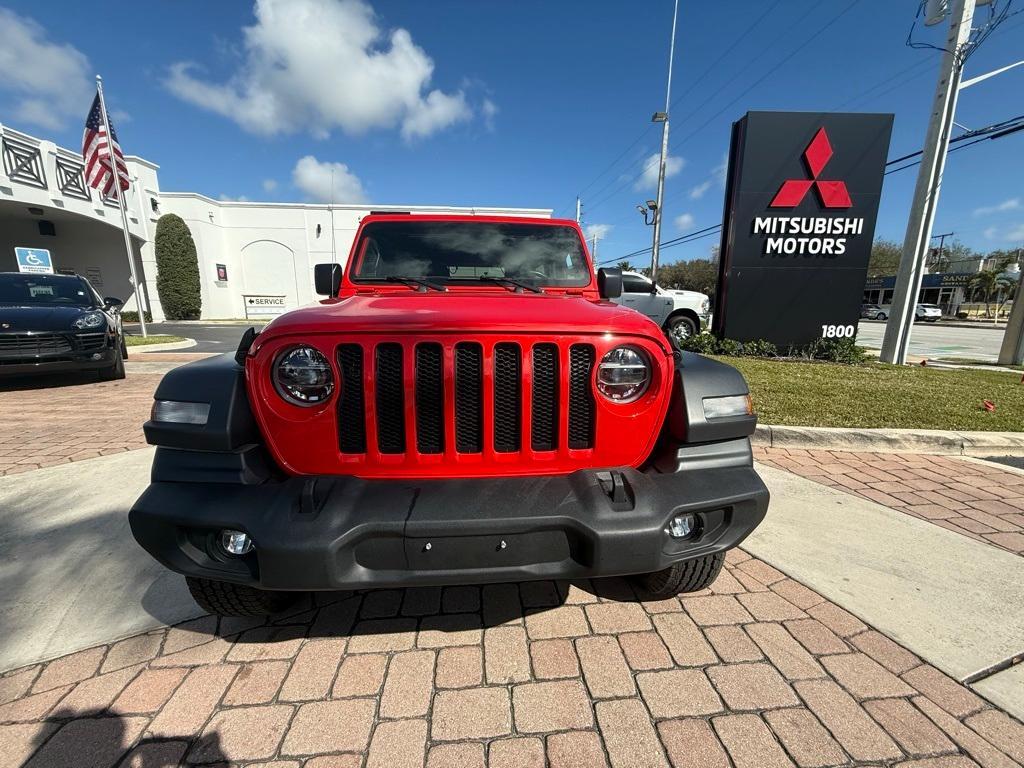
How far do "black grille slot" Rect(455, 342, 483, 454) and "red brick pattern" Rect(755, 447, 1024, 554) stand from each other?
3.16m

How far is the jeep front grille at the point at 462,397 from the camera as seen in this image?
5.29 feet

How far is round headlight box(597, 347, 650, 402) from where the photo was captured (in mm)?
1714

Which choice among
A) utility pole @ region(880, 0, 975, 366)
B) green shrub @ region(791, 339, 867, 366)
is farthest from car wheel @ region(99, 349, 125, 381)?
utility pole @ region(880, 0, 975, 366)

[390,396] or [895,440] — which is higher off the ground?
[390,396]

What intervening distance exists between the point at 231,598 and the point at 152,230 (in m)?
28.7

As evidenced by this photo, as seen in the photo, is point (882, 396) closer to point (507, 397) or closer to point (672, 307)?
point (507, 397)

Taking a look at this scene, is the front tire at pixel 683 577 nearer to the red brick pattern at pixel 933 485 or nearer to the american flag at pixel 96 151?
the red brick pattern at pixel 933 485

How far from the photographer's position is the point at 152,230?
22.8m

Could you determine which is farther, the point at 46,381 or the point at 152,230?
the point at 152,230

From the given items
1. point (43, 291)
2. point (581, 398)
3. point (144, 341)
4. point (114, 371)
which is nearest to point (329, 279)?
point (581, 398)

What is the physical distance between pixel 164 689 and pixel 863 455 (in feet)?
17.2

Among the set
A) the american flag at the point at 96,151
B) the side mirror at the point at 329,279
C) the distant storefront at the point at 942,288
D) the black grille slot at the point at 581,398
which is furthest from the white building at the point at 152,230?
the distant storefront at the point at 942,288

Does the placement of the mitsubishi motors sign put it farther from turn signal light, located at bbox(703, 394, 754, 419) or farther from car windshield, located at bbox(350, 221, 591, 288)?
turn signal light, located at bbox(703, 394, 754, 419)

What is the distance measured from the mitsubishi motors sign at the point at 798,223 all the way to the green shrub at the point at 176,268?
26.4 m
